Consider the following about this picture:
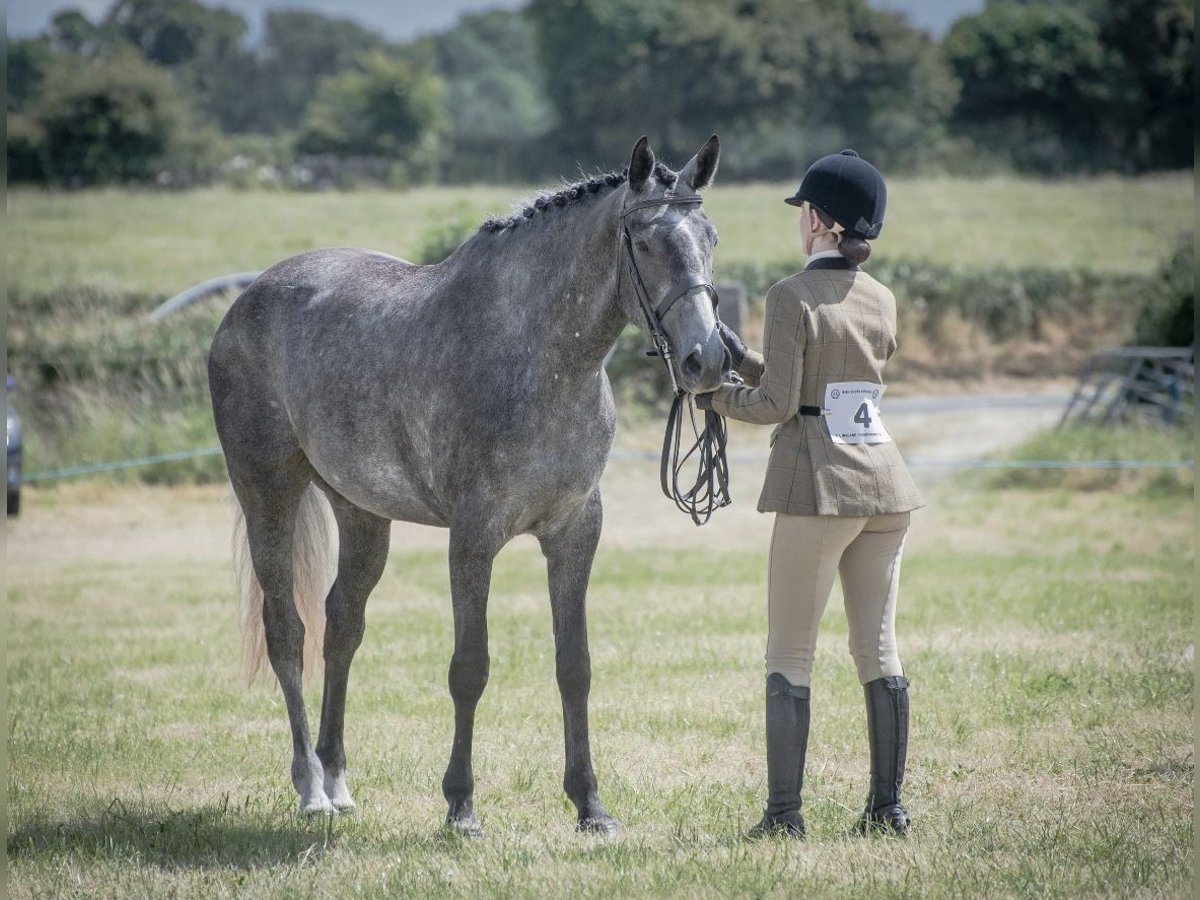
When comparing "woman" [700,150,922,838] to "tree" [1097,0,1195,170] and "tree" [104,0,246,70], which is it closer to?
"tree" [1097,0,1195,170]

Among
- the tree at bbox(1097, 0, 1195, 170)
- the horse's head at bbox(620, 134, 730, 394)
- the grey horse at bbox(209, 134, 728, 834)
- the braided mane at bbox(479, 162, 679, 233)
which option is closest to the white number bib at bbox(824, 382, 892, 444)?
the horse's head at bbox(620, 134, 730, 394)

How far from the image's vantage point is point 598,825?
5.22 metres

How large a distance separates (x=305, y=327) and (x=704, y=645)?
3.68 m

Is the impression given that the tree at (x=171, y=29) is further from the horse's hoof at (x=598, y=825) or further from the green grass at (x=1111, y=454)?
the horse's hoof at (x=598, y=825)

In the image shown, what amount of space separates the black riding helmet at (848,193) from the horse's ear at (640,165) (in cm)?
51

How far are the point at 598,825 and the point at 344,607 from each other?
1501 mm

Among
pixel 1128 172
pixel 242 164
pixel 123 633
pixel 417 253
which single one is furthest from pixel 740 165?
pixel 123 633

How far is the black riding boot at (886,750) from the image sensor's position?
4.91 metres

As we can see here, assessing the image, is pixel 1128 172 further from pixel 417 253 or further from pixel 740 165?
pixel 417 253

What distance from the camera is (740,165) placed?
5247 cm

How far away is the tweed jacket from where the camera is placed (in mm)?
4676

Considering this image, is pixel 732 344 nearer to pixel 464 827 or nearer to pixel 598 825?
pixel 598 825

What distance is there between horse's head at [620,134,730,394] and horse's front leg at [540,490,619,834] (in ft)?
3.10

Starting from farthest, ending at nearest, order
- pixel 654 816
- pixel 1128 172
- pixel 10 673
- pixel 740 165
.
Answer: pixel 740 165 → pixel 1128 172 → pixel 10 673 → pixel 654 816
